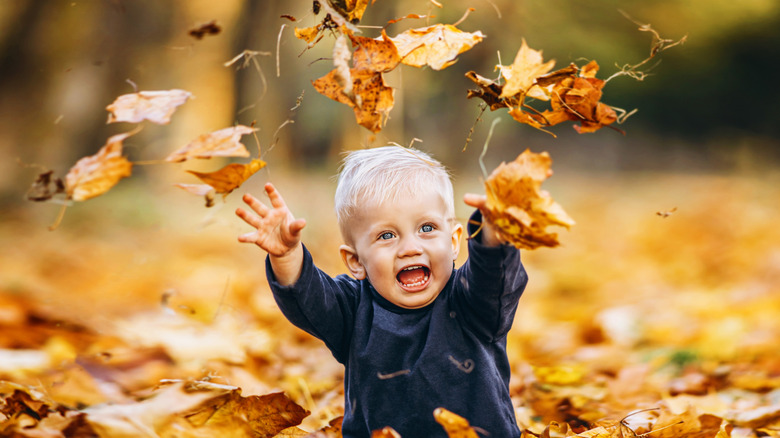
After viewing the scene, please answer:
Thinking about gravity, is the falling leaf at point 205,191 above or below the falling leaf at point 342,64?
below

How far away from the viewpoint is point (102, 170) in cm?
Answer: 144

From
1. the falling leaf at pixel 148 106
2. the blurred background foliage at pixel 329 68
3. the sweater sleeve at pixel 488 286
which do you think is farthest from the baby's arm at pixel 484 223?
the blurred background foliage at pixel 329 68

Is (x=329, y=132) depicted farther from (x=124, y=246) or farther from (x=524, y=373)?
(x=524, y=373)

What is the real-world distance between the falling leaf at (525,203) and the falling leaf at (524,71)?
0.23m

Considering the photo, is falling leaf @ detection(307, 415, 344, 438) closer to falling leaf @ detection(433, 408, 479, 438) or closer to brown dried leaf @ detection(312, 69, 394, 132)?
falling leaf @ detection(433, 408, 479, 438)

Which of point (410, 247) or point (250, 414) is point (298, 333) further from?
point (410, 247)

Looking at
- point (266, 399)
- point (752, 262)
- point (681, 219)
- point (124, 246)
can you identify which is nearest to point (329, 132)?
point (124, 246)

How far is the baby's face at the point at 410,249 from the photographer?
5.25 ft

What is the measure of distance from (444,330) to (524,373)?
1.23 metres

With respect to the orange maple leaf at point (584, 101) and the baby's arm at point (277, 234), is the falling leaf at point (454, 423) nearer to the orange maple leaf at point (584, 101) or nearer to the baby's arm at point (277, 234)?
the baby's arm at point (277, 234)

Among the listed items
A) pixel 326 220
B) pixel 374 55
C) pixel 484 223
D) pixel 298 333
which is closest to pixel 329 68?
Answer: pixel 326 220

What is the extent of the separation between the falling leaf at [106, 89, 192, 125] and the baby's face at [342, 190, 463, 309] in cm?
51

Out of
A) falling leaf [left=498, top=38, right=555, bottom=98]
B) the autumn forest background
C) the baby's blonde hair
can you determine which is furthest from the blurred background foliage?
falling leaf [left=498, top=38, right=555, bottom=98]

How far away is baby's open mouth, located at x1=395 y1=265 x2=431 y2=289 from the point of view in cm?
162
